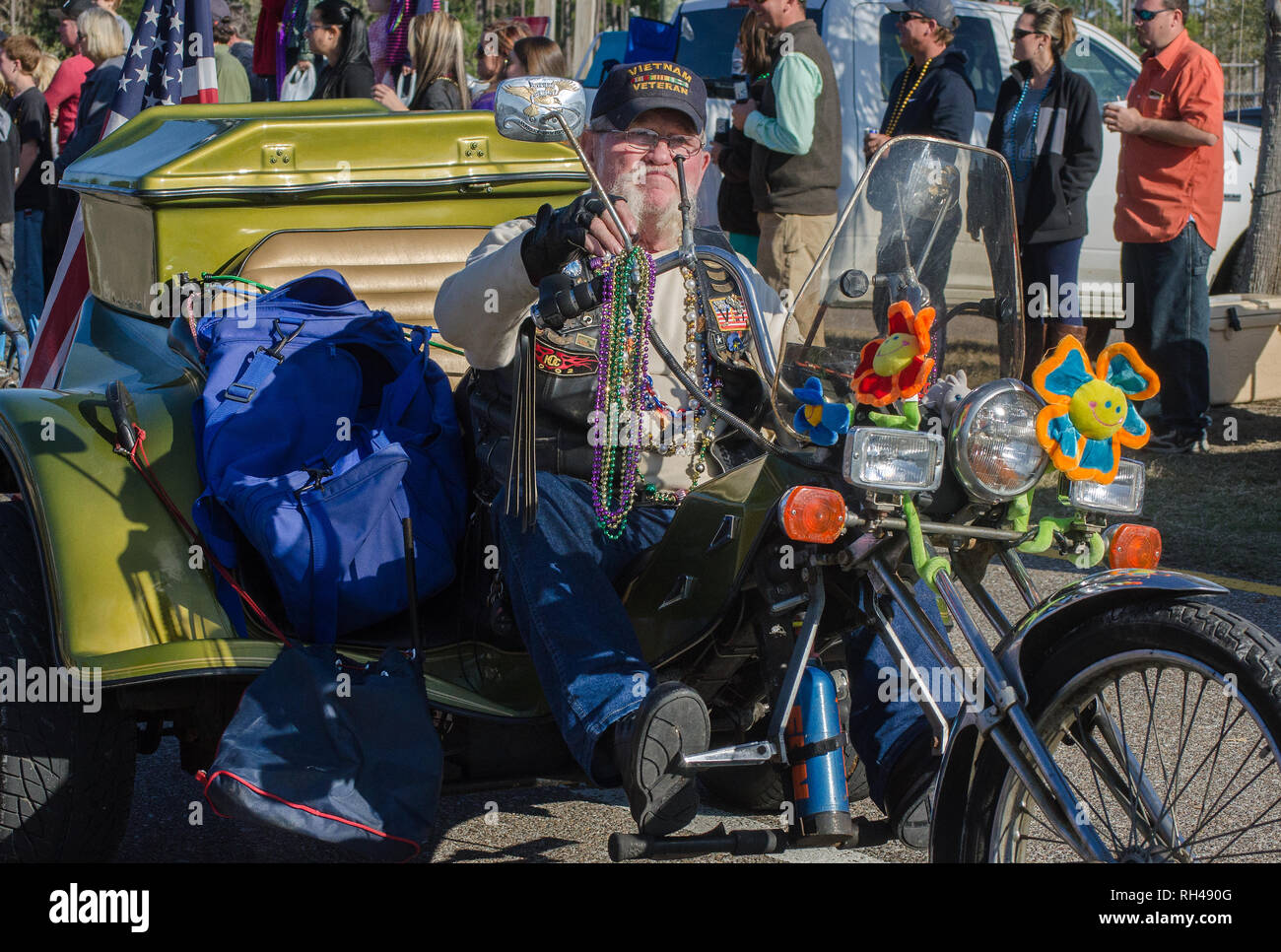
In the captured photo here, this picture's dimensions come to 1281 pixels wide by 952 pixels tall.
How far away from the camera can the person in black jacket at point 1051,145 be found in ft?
20.9

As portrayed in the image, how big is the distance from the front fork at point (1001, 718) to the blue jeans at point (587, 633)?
0.39 metres

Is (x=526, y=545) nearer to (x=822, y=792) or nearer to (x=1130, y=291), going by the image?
(x=822, y=792)

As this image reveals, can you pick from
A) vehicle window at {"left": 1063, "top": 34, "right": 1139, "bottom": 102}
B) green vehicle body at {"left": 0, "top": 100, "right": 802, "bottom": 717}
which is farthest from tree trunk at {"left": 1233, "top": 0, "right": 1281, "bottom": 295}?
green vehicle body at {"left": 0, "top": 100, "right": 802, "bottom": 717}

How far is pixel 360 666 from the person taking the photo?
257cm

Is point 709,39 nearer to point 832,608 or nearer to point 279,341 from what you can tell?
point 279,341

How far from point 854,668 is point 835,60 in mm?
5769

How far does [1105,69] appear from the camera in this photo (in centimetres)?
852

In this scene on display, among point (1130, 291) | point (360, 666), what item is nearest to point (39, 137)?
point (1130, 291)

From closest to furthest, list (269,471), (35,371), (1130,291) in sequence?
1. (269,471)
2. (35,371)
3. (1130,291)

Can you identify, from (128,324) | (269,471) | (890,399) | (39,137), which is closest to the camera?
(890,399)

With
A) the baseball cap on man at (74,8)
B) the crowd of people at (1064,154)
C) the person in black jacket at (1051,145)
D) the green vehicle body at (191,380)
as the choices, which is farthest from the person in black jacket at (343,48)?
the baseball cap on man at (74,8)

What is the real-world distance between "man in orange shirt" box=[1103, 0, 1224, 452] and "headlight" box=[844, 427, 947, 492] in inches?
184

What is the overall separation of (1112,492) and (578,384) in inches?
38.2

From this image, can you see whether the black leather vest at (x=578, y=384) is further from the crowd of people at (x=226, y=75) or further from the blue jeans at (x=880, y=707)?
the crowd of people at (x=226, y=75)
